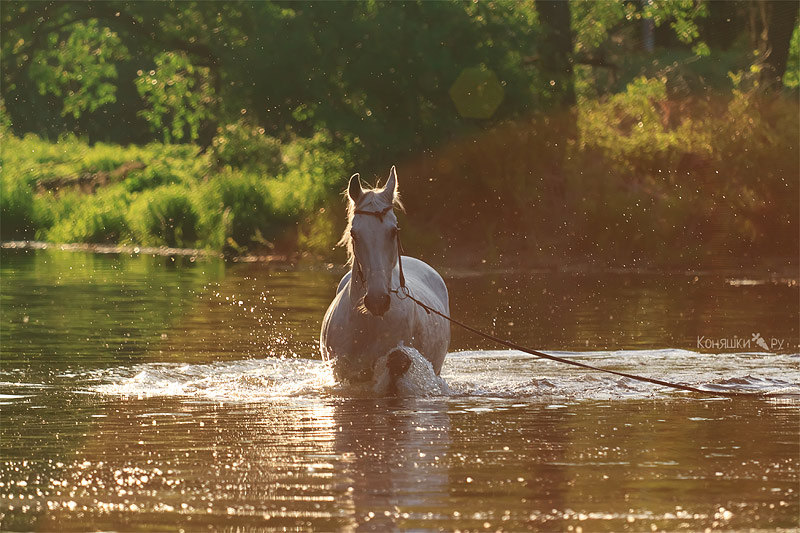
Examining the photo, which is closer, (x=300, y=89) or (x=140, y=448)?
(x=140, y=448)

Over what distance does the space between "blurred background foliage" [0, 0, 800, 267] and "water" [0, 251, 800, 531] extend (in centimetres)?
799

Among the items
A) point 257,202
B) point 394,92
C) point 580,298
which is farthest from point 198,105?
point 580,298

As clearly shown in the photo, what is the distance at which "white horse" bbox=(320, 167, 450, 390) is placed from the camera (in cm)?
1081

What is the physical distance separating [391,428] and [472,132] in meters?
21.1

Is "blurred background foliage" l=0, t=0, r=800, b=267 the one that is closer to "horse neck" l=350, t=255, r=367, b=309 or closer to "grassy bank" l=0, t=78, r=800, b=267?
"grassy bank" l=0, t=78, r=800, b=267

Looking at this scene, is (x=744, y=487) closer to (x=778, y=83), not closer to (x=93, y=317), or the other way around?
(x=93, y=317)

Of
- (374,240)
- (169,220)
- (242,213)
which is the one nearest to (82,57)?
(169,220)

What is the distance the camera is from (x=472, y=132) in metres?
30.7

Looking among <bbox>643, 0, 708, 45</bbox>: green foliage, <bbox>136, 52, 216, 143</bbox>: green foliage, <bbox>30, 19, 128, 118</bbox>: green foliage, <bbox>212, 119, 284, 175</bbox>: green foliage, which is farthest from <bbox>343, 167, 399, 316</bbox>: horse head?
<bbox>30, 19, 128, 118</bbox>: green foliage

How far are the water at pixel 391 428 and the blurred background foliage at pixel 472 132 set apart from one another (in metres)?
7.99

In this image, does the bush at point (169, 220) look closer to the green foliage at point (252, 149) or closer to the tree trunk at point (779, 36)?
the green foliage at point (252, 149)

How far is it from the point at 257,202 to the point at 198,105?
16.7 feet

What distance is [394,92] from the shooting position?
31250 millimetres

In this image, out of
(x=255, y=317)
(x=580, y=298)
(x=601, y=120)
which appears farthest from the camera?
(x=601, y=120)
